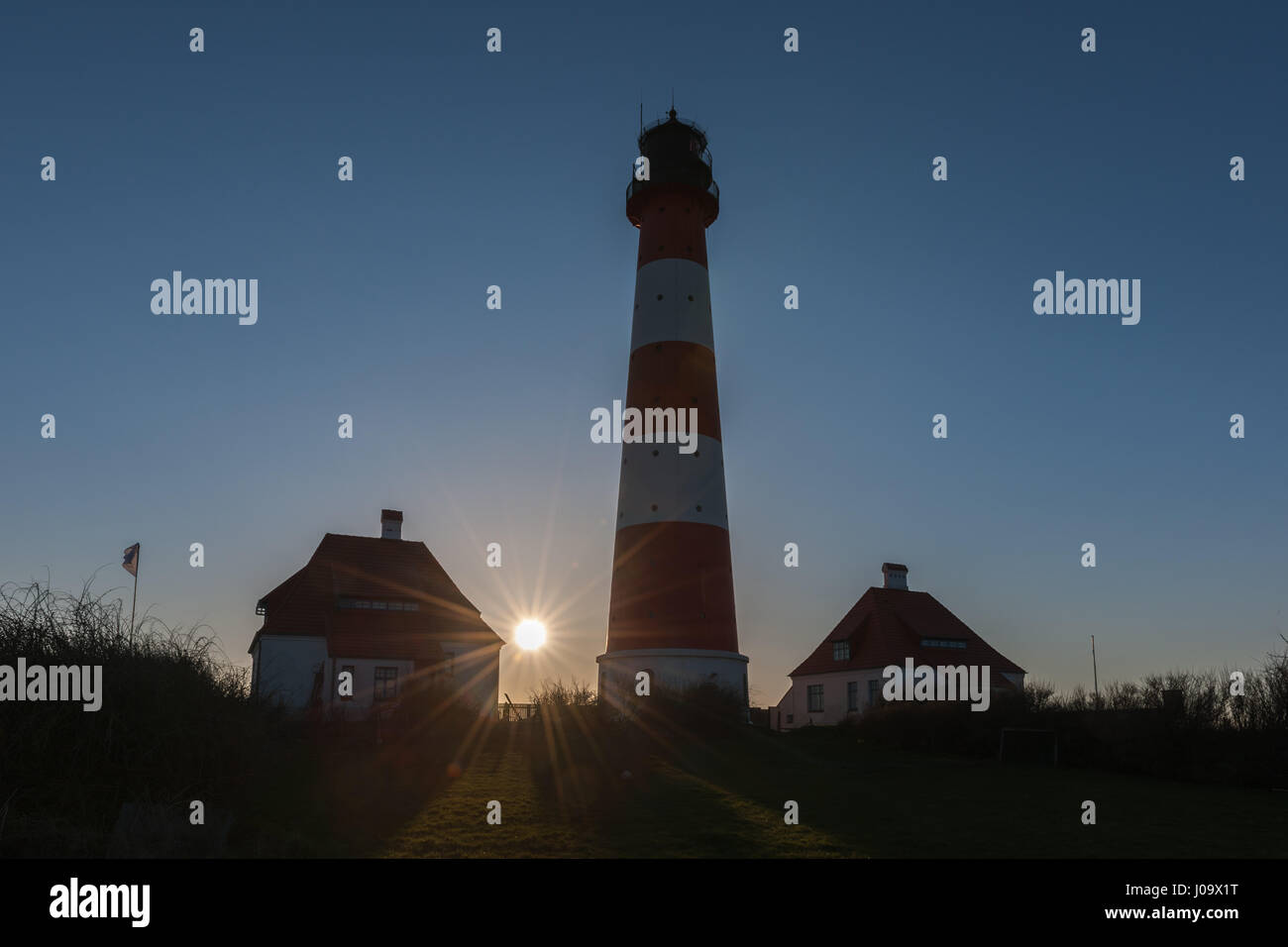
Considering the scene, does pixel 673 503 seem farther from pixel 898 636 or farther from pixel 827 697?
pixel 827 697

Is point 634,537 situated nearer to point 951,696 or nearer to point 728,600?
point 728,600

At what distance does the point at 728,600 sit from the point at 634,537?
390cm

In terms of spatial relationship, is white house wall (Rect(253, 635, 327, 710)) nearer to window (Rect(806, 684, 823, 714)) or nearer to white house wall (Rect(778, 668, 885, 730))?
white house wall (Rect(778, 668, 885, 730))

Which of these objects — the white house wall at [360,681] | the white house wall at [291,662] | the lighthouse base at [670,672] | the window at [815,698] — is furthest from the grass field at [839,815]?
the window at [815,698]

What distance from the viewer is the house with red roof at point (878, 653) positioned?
137 feet

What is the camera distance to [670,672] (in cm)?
3083

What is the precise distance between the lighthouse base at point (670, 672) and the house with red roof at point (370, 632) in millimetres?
6331

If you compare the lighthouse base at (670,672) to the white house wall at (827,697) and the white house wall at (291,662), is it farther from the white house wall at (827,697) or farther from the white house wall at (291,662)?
the white house wall at (291,662)

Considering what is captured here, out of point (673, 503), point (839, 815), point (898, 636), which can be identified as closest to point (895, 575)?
point (898, 636)

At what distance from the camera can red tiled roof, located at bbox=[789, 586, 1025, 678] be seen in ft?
137

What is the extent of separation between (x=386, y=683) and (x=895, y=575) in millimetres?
24790
